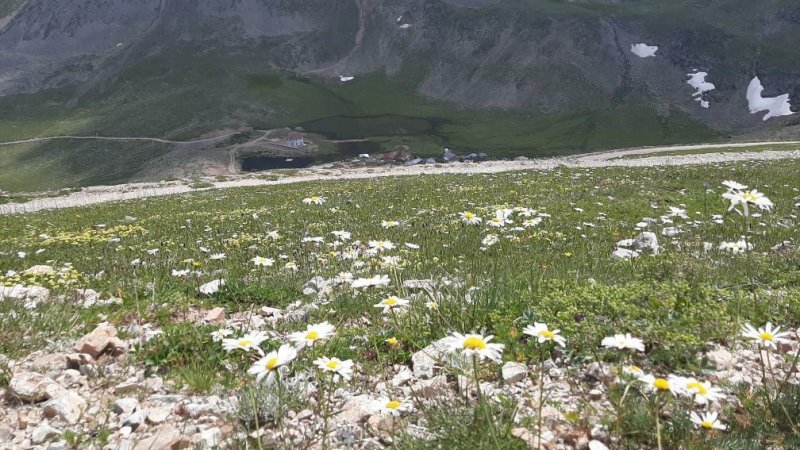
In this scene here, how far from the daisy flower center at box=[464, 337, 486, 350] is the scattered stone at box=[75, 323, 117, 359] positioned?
4558 mm

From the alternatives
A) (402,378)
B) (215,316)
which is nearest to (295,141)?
(215,316)

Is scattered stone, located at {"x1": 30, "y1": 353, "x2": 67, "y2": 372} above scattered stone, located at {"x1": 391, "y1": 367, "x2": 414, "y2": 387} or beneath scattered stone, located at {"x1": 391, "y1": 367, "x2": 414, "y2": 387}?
above

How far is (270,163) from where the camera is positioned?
16100cm

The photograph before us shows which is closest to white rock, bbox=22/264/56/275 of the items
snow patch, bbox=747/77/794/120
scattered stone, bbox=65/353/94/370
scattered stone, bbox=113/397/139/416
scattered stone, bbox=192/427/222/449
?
scattered stone, bbox=65/353/94/370

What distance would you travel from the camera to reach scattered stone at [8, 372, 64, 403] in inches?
189

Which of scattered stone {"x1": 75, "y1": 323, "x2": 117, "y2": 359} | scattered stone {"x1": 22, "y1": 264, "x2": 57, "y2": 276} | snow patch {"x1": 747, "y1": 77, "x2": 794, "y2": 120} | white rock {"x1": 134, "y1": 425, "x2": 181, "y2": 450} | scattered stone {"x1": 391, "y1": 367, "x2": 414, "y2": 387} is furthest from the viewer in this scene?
snow patch {"x1": 747, "y1": 77, "x2": 794, "y2": 120}

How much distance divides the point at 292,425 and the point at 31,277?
7947 mm

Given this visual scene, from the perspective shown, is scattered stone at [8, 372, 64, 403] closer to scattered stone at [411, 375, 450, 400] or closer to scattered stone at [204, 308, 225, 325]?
scattered stone at [204, 308, 225, 325]

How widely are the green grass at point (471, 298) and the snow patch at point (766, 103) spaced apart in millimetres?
209026

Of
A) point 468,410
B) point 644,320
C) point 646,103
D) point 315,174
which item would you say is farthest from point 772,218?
point 646,103

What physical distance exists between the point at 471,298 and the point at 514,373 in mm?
1884

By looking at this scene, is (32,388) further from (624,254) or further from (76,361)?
(624,254)

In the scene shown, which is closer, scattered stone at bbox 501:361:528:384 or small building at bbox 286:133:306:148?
scattered stone at bbox 501:361:528:384

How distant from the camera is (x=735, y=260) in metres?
9.01
